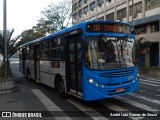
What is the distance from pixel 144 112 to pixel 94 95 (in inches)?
63.3

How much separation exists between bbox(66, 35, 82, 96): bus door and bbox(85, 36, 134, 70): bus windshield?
22.5 inches

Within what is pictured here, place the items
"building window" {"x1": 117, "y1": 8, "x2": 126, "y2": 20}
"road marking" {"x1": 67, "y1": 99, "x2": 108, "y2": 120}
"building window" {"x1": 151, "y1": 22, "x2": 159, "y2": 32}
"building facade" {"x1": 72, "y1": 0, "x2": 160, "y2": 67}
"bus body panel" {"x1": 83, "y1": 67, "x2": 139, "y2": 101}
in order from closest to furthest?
1. "road marking" {"x1": 67, "y1": 99, "x2": 108, "y2": 120}
2. "bus body panel" {"x1": 83, "y1": 67, "x2": 139, "y2": 101}
3. "building window" {"x1": 151, "y1": 22, "x2": 159, "y2": 32}
4. "building facade" {"x1": 72, "y1": 0, "x2": 160, "y2": 67}
5. "building window" {"x1": 117, "y1": 8, "x2": 126, "y2": 20}

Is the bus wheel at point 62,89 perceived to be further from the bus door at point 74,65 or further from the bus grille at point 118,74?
the bus grille at point 118,74

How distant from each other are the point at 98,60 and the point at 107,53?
416 mm

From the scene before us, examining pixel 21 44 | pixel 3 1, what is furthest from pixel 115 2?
pixel 3 1

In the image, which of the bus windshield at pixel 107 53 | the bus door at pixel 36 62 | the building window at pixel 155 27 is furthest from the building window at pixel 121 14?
the bus windshield at pixel 107 53

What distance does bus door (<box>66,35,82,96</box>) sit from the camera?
29.6 ft

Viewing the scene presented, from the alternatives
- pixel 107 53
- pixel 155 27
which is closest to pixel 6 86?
pixel 107 53

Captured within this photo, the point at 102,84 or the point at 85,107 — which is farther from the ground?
the point at 102,84

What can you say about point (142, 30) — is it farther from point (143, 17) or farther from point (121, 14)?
point (121, 14)

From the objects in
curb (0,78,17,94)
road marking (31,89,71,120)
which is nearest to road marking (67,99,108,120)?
road marking (31,89,71,120)

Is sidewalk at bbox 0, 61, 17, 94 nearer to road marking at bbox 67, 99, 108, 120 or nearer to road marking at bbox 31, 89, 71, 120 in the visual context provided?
road marking at bbox 31, 89, 71, 120

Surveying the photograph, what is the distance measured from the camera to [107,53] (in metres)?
8.61

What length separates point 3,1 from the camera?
46.2ft
